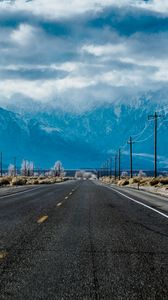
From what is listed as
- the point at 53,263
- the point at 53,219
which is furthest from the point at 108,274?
the point at 53,219

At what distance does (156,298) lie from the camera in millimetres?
6418

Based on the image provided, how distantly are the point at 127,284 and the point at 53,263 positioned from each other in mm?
1759

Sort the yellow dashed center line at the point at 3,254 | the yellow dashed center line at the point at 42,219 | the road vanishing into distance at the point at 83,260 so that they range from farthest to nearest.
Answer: the yellow dashed center line at the point at 42,219 → the yellow dashed center line at the point at 3,254 → the road vanishing into distance at the point at 83,260

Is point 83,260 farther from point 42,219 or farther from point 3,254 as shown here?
point 42,219

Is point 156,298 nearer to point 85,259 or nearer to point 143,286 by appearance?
point 143,286

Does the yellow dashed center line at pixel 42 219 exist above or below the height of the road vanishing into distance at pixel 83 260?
above

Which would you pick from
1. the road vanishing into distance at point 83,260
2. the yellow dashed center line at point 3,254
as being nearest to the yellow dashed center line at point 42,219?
the road vanishing into distance at point 83,260

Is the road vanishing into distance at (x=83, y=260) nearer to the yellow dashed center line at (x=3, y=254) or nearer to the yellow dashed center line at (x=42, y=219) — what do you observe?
the yellow dashed center line at (x=3, y=254)

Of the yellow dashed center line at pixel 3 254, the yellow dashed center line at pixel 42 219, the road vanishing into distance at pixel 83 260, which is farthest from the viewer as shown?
the yellow dashed center line at pixel 42 219

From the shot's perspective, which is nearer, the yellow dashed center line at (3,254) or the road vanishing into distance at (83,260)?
the road vanishing into distance at (83,260)

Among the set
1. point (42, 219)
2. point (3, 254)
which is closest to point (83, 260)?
point (3, 254)

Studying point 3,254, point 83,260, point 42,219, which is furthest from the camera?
point 42,219

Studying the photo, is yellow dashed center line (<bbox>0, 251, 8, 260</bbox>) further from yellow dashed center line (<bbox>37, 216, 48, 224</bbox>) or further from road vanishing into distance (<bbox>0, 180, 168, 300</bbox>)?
yellow dashed center line (<bbox>37, 216, 48, 224</bbox>)

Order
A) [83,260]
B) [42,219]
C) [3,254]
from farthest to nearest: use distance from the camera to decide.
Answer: [42,219] → [3,254] → [83,260]
